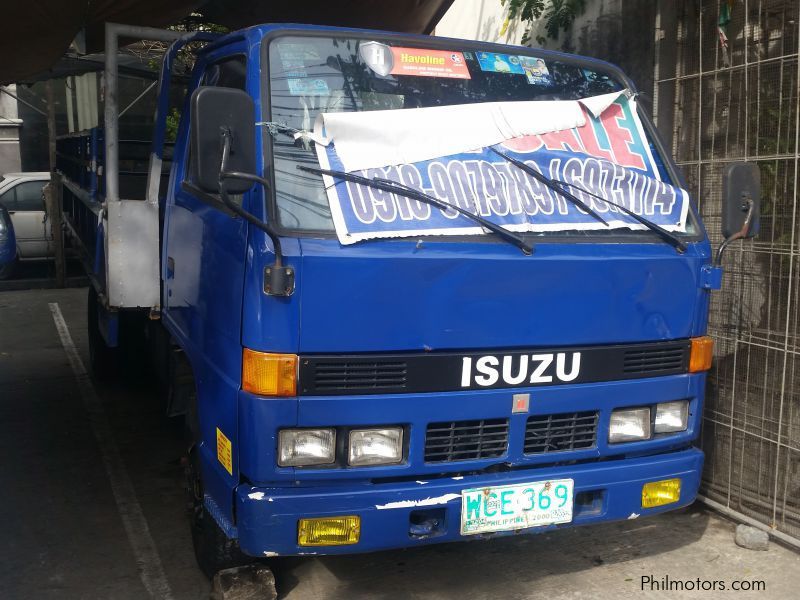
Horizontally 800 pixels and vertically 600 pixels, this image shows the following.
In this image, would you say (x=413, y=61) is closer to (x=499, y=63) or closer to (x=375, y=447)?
(x=499, y=63)

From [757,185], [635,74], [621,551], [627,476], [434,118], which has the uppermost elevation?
[635,74]

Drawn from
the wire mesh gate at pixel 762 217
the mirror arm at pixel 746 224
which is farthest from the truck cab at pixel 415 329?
the wire mesh gate at pixel 762 217

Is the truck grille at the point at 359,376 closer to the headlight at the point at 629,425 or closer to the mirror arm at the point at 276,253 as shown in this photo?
the mirror arm at the point at 276,253

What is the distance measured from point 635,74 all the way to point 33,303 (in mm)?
8696

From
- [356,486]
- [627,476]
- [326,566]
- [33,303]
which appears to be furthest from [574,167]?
[33,303]

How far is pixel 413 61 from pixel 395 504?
5.87 feet

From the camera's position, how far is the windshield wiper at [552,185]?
3406mm

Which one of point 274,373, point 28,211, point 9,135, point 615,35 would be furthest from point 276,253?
point 9,135

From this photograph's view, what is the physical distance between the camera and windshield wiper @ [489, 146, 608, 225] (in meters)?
3.41

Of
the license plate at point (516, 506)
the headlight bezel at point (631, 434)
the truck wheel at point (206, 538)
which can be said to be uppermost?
the headlight bezel at point (631, 434)

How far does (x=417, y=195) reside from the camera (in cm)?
314

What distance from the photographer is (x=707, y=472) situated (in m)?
4.76

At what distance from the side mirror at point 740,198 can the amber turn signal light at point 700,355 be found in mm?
500

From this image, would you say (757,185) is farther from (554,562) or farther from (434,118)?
(554,562)
